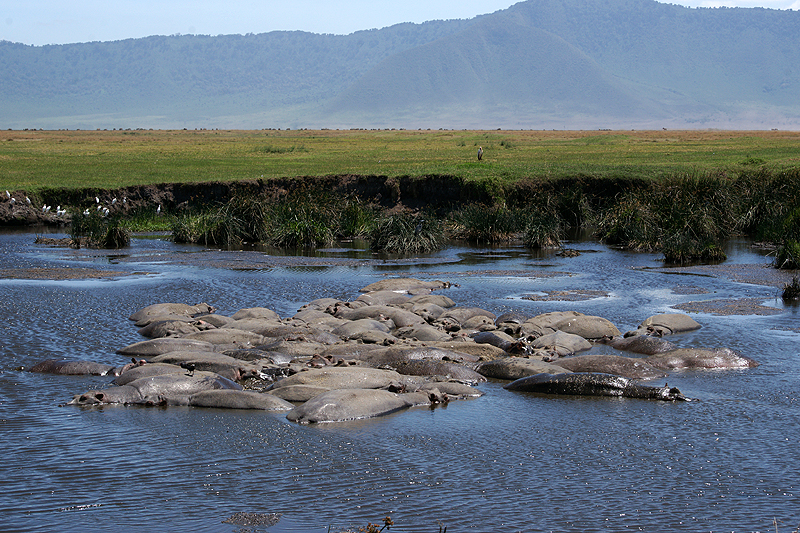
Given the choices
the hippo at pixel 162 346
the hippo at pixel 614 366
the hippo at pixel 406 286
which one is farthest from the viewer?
the hippo at pixel 406 286

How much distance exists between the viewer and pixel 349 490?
8828 mm

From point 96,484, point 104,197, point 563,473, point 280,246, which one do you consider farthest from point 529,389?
point 104,197

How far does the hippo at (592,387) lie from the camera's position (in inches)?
478

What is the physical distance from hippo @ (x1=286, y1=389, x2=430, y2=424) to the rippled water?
0.73 ft

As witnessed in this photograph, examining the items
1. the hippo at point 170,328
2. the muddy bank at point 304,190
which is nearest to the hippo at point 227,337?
the hippo at point 170,328

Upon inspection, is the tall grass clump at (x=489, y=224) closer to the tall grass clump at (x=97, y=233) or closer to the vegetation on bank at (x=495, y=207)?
the vegetation on bank at (x=495, y=207)

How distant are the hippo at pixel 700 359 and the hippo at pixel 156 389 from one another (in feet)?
23.1

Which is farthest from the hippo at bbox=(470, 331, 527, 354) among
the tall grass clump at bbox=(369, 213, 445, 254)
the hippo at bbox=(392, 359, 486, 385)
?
the tall grass clump at bbox=(369, 213, 445, 254)

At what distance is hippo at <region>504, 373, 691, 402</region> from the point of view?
39.8 ft

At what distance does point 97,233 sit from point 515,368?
21560 mm

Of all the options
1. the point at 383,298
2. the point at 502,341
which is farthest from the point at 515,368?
the point at 383,298

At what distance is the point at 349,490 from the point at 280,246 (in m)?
23.6

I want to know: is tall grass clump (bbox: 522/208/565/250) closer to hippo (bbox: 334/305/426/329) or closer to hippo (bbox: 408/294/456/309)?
hippo (bbox: 408/294/456/309)

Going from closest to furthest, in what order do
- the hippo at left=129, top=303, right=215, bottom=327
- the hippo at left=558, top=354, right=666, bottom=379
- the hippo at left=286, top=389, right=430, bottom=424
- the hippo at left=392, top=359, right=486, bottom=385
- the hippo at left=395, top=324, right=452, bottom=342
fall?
the hippo at left=286, top=389, right=430, bottom=424, the hippo at left=392, top=359, right=486, bottom=385, the hippo at left=558, top=354, right=666, bottom=379, the hippo at left=395, top=324, right=452, bottom=342, the hippo at left=129, top=303, right=215, bottom=327
